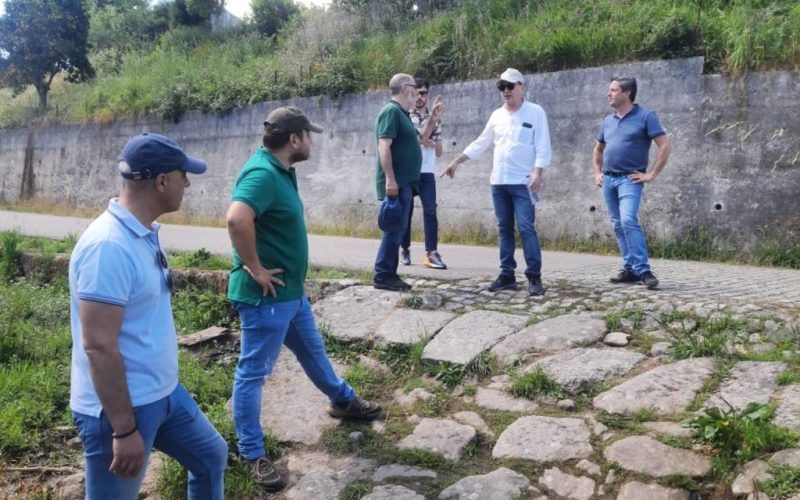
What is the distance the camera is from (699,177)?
321 inches

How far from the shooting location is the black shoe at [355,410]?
4016 millimetres

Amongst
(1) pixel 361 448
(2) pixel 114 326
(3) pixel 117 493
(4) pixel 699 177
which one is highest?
(4) pixel 699 177

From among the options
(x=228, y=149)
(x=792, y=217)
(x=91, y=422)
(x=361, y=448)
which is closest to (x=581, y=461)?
(x=361, y=448)

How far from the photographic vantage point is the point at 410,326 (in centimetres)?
504

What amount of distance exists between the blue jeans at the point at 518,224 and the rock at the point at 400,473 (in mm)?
2382

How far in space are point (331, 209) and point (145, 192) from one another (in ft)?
29.9

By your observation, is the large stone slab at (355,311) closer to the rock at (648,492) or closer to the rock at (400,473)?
the rock at (400,473)

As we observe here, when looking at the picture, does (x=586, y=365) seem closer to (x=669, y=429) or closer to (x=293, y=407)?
(x=669, y=429)

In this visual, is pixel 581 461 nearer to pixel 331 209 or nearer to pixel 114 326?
pixel 114 326

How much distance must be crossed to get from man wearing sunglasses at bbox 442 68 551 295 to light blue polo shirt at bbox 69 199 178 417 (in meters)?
3.45

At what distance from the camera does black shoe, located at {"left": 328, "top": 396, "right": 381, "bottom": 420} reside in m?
4.02

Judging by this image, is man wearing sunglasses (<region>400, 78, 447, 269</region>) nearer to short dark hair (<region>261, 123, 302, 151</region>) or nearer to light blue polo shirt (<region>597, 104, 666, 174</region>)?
light blue polo shirt (<region>597, 104, 666, 174</region>)

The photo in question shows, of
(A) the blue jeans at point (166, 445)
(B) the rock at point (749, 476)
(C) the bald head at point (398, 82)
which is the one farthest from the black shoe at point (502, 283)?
(A) the blue jeans at point (166, 445)

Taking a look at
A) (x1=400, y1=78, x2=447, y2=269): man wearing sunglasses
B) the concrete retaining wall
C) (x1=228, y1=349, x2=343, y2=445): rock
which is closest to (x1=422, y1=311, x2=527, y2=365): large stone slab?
(x1=228, y1=349, x2=343, y2=445): rock
